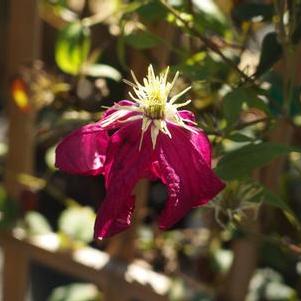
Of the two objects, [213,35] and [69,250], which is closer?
[213,35]

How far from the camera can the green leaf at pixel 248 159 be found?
645mm

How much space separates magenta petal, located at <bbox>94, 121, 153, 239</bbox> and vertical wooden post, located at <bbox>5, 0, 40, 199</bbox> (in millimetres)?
656

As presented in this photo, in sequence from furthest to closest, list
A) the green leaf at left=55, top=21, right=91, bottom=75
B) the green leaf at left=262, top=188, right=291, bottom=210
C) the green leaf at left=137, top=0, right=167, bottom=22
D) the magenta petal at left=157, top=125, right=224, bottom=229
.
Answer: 1. the green leaf at left=55, top=21, right=91, bottom=75
2. the green leaf at left=137, top=0, right=167, bottom=22
3. the green leaf at left=262, top=188, right=291, bottom=210
4. the magenta petal at left=157, top=125, right=224, bottom=229

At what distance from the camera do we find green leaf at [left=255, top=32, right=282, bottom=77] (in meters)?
0.75

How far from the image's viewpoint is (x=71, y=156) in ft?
2.04

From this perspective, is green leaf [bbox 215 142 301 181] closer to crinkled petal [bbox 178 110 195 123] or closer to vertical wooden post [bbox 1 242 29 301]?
crinkled petal [bbox 178 110 195 123]

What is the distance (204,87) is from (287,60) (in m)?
0.22

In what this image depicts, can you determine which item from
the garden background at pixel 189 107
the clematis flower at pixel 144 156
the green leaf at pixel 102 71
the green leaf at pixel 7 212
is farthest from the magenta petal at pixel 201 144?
the green leaf at pixel 7 212

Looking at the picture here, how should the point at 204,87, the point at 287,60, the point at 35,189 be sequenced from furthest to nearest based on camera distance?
the point at 35,189 < the point at 204,87 < the point at 287,60

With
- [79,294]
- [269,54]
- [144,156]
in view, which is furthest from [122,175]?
[79,294]

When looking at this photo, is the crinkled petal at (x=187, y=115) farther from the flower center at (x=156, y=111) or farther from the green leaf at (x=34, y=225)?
the green leaf at (x=34, y=225)

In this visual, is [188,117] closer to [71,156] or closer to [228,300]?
[71,156]

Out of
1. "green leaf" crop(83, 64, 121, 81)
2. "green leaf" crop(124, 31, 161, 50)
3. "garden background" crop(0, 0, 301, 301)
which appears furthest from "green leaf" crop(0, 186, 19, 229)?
"green leaf" crop(124, 31, 161, 50)

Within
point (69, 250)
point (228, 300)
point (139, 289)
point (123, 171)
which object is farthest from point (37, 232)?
point (123, 171)
